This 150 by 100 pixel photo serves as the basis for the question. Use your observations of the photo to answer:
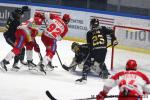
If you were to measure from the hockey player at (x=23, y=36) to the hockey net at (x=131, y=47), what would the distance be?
2.15 metres

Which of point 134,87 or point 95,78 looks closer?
point 134,87

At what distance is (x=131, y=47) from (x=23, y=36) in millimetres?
4045

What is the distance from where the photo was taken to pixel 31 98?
8344mm

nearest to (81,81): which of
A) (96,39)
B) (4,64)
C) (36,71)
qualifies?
(96,39)

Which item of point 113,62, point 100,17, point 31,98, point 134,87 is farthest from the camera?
point 100,17

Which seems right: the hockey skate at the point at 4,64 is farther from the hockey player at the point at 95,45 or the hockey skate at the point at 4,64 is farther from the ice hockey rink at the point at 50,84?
the hockey player at the point at 95,45

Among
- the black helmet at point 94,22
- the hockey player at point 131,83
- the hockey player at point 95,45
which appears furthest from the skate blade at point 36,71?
the hockey player at point 131,83

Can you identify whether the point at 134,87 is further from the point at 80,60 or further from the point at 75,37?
the point at 75,37

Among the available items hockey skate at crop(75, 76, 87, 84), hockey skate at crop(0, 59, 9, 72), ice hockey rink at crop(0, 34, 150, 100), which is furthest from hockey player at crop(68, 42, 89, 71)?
hockey skate at crop(0, 59, 9, 72)

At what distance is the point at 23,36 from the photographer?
10203 mm

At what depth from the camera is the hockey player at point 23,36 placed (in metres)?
10.1

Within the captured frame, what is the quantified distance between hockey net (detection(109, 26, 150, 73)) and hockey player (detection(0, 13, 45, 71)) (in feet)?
7.07

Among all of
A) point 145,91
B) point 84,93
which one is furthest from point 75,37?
point 145,91

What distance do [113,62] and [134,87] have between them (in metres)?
5.40
